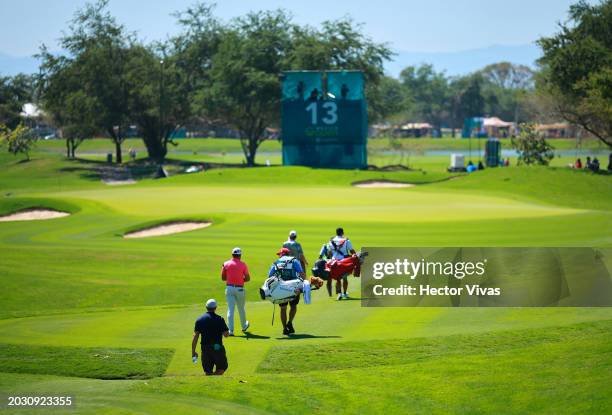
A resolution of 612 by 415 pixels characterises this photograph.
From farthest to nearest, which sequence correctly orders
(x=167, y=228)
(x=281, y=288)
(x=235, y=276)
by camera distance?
(x=167, y=228) < (x=235, y=276) < (x=281, y=288)

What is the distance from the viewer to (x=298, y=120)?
3295 inches

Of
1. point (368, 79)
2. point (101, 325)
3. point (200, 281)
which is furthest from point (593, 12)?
point (101, 325)

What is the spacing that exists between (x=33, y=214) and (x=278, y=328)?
1523 inches

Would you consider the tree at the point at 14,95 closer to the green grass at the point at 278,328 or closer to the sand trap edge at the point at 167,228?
the green grass at the point at 278,328

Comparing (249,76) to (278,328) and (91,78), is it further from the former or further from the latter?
(278,328)

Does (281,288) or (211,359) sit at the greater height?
(281,288)

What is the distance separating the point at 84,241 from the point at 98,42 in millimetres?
69554

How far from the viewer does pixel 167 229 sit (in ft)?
159

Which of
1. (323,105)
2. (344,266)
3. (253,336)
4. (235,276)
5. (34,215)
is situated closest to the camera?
(235,276)

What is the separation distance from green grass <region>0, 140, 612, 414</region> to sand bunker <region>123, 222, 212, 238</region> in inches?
29.2

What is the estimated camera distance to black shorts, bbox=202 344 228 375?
60.1 ft

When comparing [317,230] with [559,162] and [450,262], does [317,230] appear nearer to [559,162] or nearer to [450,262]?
[450,262]

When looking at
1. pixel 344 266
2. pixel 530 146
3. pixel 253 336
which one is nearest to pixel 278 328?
pixel 253 336

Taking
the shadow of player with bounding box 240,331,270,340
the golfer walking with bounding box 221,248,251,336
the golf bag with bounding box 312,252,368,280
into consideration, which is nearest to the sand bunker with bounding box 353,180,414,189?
the golf bag with bounding box 312,252,368,280
